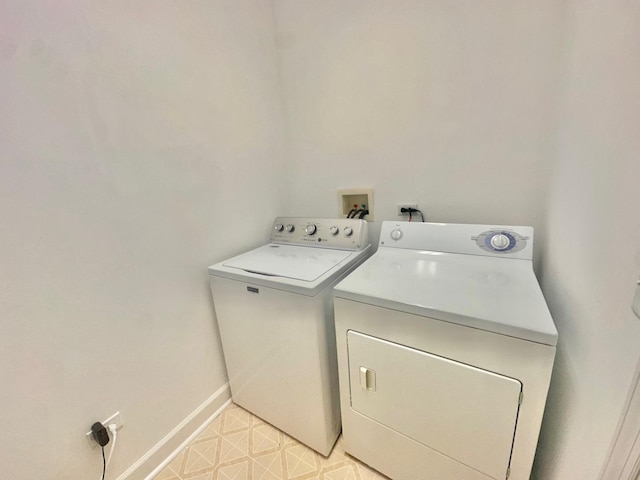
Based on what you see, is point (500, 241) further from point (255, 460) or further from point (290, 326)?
point (255, 460)

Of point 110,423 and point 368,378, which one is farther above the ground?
point 368,378

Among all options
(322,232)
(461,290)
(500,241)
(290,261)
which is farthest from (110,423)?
(500,241)

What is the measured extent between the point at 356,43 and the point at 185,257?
4.53 ft

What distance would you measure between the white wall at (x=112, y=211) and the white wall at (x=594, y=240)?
1.39 m

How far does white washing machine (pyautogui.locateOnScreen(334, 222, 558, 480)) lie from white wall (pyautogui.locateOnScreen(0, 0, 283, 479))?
78cm

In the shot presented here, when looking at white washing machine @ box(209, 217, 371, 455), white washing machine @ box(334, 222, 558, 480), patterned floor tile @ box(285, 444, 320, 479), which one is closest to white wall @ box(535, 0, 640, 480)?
white washing machine @ box(334, 222, 558, 480)

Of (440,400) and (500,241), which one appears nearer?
(440,400)

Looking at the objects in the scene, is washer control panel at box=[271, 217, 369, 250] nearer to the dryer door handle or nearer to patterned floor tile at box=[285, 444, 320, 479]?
the dryer door handle

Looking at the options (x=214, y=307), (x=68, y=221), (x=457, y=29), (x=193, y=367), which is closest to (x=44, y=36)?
(x=68, y=221)

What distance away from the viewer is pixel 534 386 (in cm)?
69

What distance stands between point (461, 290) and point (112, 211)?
125cm

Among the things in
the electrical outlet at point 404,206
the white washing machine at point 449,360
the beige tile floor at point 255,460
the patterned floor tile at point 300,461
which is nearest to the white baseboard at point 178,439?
the beige tile floor at point 255,460

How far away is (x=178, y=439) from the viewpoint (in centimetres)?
A: 125

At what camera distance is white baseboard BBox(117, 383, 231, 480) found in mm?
1111
